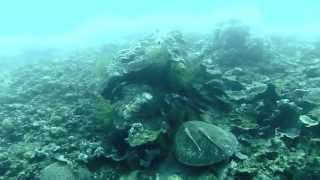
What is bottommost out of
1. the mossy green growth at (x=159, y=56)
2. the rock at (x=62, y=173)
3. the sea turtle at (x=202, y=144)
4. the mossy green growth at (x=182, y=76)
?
the rock at (x=62, y=173)

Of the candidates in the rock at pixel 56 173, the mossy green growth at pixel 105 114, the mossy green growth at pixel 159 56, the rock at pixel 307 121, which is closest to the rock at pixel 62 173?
the rock at pixel 56 173

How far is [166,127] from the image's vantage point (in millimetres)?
6484

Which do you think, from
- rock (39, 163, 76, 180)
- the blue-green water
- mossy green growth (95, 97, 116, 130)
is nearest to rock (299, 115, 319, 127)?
the blue-green water

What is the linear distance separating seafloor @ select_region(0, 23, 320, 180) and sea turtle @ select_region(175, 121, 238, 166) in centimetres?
2

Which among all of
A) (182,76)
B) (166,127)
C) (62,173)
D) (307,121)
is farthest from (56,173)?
(307,121)

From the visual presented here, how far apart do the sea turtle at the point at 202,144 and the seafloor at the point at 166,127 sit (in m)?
0.02

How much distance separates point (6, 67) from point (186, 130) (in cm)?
1564

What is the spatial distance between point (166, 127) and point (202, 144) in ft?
2.59

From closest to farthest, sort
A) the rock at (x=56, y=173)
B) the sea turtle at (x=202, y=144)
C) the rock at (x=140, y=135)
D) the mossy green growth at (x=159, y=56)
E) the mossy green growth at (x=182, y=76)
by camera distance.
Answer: the sea turtle at (x=202, y=144) < the rock at (x=56, y=173) < the rock at (x=140, y=135) < the mossy green growth at (x=182, y=76) < the mossy green growth at (x=159, y=56)

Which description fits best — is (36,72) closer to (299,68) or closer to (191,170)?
(299,68)

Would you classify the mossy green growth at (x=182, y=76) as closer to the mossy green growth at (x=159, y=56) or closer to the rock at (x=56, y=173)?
the mossy green growth at (x=159, y=56)

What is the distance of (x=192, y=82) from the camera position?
24.7ft

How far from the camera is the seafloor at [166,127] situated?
19.2ft

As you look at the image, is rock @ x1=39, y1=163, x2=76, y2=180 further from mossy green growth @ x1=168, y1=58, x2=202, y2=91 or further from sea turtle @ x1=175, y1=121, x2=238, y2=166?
mossy green growth @ x1=168, y1=58, x2=202, y2=91
